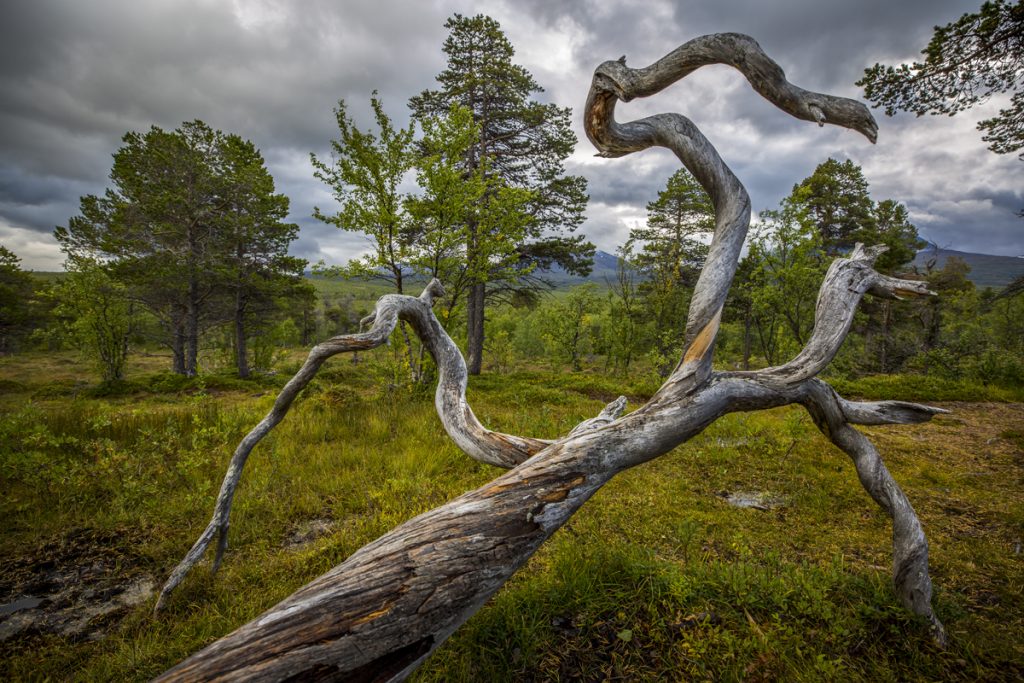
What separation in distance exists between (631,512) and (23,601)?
5.86 meters

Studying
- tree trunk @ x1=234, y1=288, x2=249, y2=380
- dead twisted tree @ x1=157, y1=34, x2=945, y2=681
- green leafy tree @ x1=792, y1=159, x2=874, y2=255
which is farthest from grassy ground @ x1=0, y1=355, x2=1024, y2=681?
green leafy tree @ x1=792, y1=159, x2=874, y2=255

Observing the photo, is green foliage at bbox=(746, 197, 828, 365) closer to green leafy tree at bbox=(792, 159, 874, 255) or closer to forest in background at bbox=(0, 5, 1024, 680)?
forest in background at bbox=(0, 5, 1024, 680)

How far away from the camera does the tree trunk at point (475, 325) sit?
49.8 feet

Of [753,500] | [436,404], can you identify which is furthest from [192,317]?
[753,500]

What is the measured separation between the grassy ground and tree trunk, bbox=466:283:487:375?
8143 millimetres

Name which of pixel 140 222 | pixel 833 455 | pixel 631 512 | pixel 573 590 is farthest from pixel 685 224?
pixel 140 222

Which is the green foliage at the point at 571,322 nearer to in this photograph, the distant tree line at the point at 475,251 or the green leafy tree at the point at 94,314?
the distant tree line at the point at 475,251

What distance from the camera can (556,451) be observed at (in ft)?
5.59

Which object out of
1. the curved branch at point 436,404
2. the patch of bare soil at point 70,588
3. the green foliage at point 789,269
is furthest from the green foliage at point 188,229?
the green foliage at point 789,269

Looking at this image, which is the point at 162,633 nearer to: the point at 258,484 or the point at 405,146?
the point at 258,484

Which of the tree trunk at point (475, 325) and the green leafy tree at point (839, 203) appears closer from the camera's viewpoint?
the tree trunk at point (475, 325)

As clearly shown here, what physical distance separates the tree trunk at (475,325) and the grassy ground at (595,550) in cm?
814

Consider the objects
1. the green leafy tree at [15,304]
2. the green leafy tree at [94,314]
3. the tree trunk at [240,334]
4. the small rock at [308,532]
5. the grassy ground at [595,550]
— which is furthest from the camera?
the green leafy tree at [15,304]

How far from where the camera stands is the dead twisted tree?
104 centimetres
